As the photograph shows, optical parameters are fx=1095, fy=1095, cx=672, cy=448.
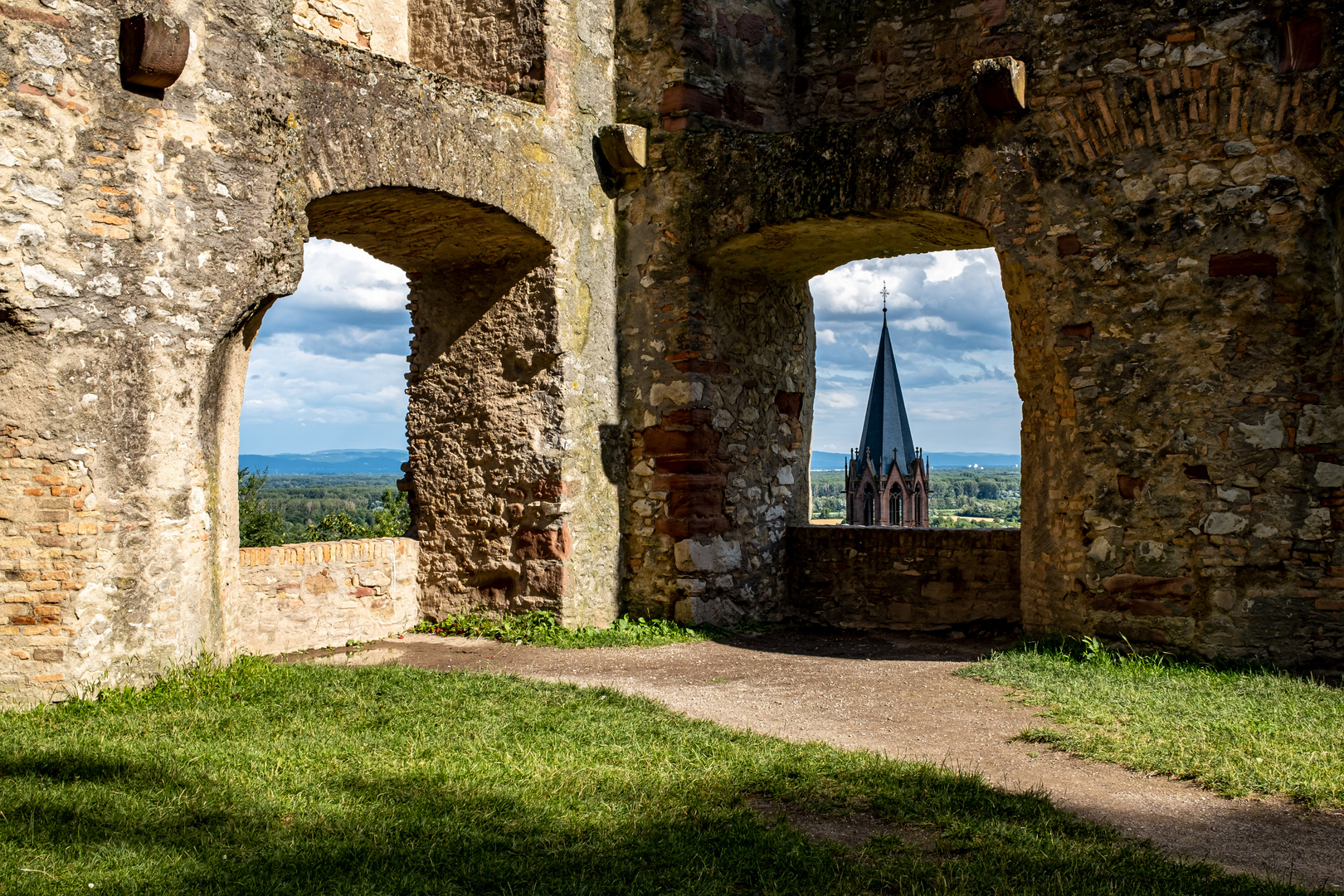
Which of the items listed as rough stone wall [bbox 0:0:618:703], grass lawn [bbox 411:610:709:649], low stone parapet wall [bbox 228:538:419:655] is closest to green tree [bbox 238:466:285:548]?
low stone parapet wall [bbox 228:538:419:655]

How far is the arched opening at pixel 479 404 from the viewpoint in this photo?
779 centimetres

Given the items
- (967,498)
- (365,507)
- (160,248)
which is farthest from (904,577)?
(967,498)

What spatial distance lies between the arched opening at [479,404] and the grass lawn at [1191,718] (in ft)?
10.7

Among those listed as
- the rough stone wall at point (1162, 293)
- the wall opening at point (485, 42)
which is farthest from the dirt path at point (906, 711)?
the wall opening at point (485, 42)

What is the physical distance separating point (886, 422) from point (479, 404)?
21.5 metres

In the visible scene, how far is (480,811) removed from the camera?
12.3 ft

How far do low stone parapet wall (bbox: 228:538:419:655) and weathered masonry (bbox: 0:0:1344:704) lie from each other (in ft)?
0.57

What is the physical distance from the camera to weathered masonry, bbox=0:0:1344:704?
5.29 metres

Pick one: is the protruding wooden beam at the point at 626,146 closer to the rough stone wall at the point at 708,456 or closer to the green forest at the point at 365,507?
the rough stone wall at the point at 708,456

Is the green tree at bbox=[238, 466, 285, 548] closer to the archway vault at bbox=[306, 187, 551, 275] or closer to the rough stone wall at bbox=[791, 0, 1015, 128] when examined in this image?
the archway vault at bbox=[306, 187, 551, 275]

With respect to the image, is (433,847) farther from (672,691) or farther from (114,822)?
(672,691)

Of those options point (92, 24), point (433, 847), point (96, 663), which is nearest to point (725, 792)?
point (433, 847)

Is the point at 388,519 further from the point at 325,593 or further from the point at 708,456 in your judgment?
the point at 708,456

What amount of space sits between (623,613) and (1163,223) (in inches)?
180
